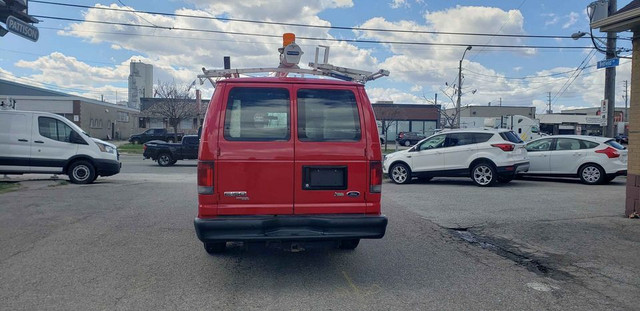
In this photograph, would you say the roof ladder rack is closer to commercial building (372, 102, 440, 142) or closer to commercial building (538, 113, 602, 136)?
commercial building (372, 102, 440, 142)

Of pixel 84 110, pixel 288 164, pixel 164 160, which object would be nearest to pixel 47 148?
pixel 164 160

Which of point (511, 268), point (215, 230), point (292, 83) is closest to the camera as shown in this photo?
point (215, 230)

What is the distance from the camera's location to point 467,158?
533 inches

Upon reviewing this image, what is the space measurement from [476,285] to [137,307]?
3365 millimetres

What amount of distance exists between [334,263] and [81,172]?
32.8ft

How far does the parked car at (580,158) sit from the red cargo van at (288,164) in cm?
1106

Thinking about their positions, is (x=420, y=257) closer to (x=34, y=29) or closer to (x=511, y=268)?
(x=511, y=268)

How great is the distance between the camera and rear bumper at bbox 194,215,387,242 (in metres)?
4.78

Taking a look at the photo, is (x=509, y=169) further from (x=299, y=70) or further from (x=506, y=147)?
(x=299, y=70)

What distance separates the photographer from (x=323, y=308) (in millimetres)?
4383

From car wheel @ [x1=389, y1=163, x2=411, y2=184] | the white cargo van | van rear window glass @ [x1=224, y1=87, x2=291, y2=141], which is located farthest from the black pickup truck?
van rear window glass @ [x1=224, y1=87, x2=291, y2=141]

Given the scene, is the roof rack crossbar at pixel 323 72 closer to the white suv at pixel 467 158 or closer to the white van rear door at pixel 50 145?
the white suv at pixel 467 158

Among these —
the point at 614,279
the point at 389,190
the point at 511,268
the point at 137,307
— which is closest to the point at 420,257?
the point at 511,268

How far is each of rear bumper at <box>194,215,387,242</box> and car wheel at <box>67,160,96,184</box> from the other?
980 centimetres
